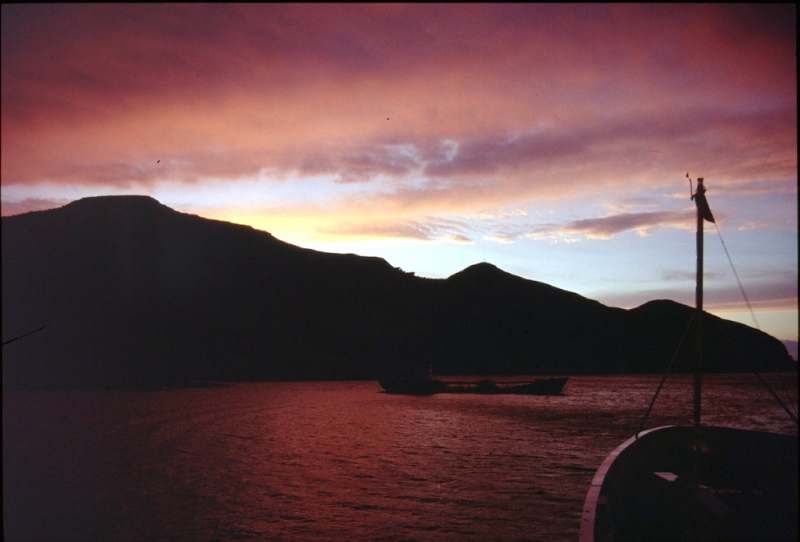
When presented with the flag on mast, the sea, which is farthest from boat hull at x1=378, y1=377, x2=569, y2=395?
the flag on mast

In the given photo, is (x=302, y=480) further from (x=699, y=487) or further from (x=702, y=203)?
(x=702, y=203)

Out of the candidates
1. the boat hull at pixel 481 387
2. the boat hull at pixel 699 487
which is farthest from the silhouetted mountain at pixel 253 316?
the boat hull at pixel 699 487

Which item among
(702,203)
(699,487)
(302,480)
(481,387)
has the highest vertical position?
(702,203)

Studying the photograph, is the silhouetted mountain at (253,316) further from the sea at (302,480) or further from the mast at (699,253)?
the mast at (699,253)

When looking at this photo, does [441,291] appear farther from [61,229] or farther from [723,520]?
[723,520]

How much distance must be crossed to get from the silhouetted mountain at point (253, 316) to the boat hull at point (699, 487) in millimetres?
97204

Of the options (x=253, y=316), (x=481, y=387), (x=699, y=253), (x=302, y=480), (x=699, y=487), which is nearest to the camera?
(x=699, y=487)

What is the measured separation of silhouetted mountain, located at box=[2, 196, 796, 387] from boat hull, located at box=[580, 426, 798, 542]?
9720 cm

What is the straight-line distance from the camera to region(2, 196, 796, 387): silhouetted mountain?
11194 centimetres

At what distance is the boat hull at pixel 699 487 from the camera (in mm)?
8898

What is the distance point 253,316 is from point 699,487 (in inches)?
5792

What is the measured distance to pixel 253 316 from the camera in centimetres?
14975

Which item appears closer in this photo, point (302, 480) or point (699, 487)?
point (699, 487)

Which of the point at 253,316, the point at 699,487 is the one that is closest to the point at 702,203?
the point at 699,487
